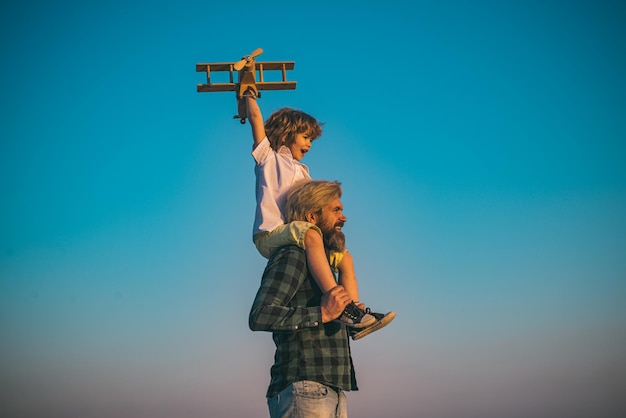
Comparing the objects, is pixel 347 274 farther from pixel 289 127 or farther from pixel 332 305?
pixel 289 127

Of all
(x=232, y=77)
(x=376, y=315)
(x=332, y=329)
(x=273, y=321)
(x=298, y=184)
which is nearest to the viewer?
(x=273, y=321)

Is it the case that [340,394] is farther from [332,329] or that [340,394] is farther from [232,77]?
[232,77]

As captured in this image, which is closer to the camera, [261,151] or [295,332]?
[295,332]

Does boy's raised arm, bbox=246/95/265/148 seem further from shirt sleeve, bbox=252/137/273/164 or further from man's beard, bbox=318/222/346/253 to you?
man's beard, bbox=318/222/346/253

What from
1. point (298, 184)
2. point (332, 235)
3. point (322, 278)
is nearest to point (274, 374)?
point (322, 278)

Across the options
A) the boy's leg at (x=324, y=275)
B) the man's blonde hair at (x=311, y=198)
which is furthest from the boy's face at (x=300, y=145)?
the boy's leg at (x=324, y=275)

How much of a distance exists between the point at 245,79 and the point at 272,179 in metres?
1.29

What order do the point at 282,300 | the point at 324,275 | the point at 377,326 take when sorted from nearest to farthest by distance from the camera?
1. the point at 282,300
2. the point at 324,275
3. the point at 377,326

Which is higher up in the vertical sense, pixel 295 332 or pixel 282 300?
pixel 282 300

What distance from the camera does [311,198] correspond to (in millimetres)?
4781

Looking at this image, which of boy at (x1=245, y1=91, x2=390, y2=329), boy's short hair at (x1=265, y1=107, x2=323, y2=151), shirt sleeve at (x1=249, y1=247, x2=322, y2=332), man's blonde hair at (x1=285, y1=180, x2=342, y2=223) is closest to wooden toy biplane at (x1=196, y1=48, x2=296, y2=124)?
boy at (x1=245, y1=91, x2=390, y2=329)

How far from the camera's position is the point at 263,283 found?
4109mm

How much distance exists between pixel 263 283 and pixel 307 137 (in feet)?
7.76

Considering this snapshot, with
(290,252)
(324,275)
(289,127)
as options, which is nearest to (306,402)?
(324,275)
